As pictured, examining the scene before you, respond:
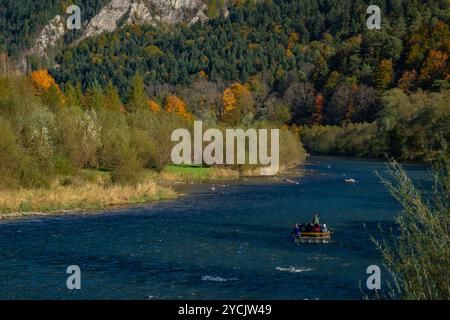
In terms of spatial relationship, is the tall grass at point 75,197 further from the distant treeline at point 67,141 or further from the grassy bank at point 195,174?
the grassy bank at point 195,174

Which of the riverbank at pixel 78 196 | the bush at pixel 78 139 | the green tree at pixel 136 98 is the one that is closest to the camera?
the riverbank at pixel 78 196

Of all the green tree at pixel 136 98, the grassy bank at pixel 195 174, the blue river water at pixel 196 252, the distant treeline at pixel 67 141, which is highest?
the green tree at pixel 136 98

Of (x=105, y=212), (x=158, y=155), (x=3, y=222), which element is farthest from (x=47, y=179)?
(x=158, y=155)

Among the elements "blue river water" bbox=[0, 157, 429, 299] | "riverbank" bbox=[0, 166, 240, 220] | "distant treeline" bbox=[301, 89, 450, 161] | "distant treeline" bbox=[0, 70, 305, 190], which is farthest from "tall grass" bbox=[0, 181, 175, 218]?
"distant treeline" bbox=[301, 89, 450, 161]

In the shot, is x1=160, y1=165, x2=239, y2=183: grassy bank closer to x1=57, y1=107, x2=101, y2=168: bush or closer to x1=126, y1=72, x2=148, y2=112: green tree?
x1=57, y1=107, x2=101, y2=168: bush

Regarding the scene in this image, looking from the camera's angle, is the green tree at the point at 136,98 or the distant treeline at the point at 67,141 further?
the green tree at the point at 136,98

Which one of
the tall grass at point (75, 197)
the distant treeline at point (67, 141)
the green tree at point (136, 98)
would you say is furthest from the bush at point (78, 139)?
the green tree at point (136, 98)
